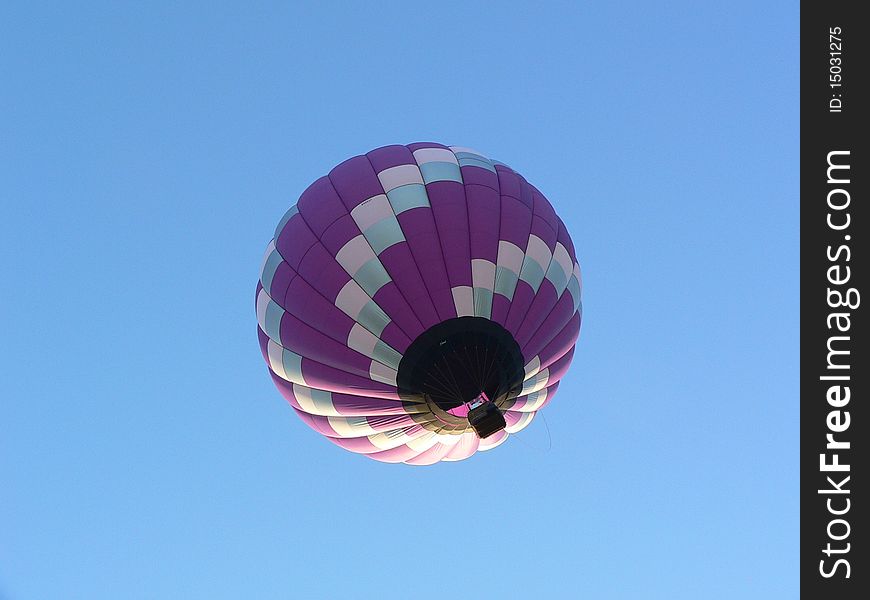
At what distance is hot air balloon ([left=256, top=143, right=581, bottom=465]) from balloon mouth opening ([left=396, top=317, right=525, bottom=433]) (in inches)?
0.6

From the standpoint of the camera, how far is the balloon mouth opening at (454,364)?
970 cm

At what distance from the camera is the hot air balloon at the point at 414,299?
9797 millimetres

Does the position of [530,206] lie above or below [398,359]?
above

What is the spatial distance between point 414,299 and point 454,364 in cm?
101

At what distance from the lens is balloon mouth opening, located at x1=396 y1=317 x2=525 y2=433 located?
31.8 feet

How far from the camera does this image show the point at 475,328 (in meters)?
9.80

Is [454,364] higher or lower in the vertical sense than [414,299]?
lower

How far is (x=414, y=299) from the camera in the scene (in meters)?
9.81

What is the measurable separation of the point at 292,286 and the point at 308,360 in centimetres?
109

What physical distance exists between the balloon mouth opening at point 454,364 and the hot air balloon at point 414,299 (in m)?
0.02

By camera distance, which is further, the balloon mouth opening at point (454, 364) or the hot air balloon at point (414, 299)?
the hot air balloon at point (414, 299)

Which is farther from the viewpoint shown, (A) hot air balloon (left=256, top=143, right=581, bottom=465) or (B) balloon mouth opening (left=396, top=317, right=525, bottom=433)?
(A) hot air balloon (left=256, top=143, right=581, bottom=465)
